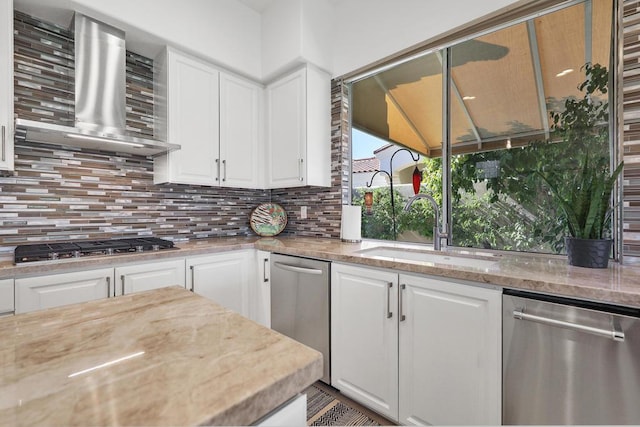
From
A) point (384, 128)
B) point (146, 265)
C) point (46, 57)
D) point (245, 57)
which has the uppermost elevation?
point (245, 57)

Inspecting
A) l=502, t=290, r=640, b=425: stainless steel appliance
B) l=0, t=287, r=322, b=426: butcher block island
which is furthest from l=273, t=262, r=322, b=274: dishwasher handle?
l=0, t=287, r=322, b=426: butcher block island

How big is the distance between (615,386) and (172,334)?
1439 millimetres

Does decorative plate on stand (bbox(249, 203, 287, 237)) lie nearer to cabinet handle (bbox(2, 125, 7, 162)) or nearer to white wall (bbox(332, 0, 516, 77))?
white wall (bbox(332, 0, 516, 77))

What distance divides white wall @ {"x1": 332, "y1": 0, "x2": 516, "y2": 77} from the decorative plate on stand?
1.38 metres

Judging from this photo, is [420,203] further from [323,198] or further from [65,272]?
[65,272]

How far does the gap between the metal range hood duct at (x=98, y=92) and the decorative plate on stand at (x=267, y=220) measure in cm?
107

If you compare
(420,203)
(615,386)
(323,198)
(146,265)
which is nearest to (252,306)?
(146,265)

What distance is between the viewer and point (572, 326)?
1.09m

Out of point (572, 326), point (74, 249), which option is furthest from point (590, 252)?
point (74, 249)

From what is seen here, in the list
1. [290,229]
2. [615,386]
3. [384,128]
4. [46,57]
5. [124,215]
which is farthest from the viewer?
[290,229]

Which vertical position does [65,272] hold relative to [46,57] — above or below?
below

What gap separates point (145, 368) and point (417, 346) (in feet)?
4.42

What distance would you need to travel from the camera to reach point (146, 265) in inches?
72.7

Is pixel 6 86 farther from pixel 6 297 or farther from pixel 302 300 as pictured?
pixel 302 300
